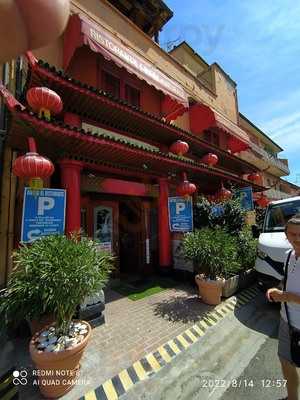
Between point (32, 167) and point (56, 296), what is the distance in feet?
7.80

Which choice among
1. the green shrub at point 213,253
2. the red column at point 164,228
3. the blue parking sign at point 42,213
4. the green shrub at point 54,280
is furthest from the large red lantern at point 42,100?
the green shrub at point 213,253

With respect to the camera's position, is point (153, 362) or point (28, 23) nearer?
point (28, 23)

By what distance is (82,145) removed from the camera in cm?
517

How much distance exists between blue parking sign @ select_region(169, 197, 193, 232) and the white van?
214cm

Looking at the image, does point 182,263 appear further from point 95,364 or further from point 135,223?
point 95,364

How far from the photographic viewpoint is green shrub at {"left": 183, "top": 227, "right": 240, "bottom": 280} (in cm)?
546

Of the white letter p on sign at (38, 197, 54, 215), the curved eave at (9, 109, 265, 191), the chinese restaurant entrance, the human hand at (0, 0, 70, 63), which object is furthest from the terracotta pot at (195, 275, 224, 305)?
the human hand at (0, 0, 70, 63)

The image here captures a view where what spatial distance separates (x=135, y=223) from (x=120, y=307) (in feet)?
11.6

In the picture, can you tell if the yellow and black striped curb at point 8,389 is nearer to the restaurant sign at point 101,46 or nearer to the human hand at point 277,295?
the human hand at point 277,295

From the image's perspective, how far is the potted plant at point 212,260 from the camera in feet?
17.6

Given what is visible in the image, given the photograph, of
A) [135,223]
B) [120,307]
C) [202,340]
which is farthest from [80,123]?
[202,340]

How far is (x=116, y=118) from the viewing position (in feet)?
22.8

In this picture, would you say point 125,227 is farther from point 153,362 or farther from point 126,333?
point 153,362

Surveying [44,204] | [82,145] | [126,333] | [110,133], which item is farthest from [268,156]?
[44,204]
